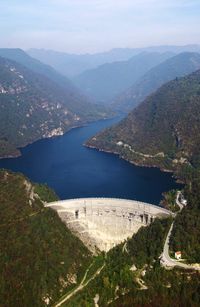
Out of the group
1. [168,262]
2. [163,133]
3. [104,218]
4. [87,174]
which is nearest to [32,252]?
[104,218]

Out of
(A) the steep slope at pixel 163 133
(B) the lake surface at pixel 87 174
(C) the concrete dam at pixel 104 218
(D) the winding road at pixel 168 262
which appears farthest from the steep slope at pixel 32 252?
(A) the steep slope at pixel 163 133

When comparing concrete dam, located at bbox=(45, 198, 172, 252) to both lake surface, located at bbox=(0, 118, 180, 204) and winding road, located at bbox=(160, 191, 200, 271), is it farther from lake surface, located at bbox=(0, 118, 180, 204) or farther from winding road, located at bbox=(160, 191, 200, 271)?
lake surface, located at bbox=(0, 118, 180, 204)

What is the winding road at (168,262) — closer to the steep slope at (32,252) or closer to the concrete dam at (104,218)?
the steep slope at (32,252)

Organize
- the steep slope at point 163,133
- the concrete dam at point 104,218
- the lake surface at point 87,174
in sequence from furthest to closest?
the steep slope at point 163,133 < the lake surface at point 87,174 < the concrete dam at point 104,218

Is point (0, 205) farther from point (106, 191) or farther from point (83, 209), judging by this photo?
point (106, 191)

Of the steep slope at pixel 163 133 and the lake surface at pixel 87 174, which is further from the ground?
the steep slope at pixel 163 133

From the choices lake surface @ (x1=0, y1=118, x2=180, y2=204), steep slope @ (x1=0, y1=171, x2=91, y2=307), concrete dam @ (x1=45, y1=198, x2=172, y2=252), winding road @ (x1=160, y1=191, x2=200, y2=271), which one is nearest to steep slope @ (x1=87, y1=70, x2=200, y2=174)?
lake surface @ (x1=0, y1=118, x2=180, y2=204)

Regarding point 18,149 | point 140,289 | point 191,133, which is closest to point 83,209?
point 140,289

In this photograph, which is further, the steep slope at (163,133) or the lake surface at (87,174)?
the steep slope at (163,133)
